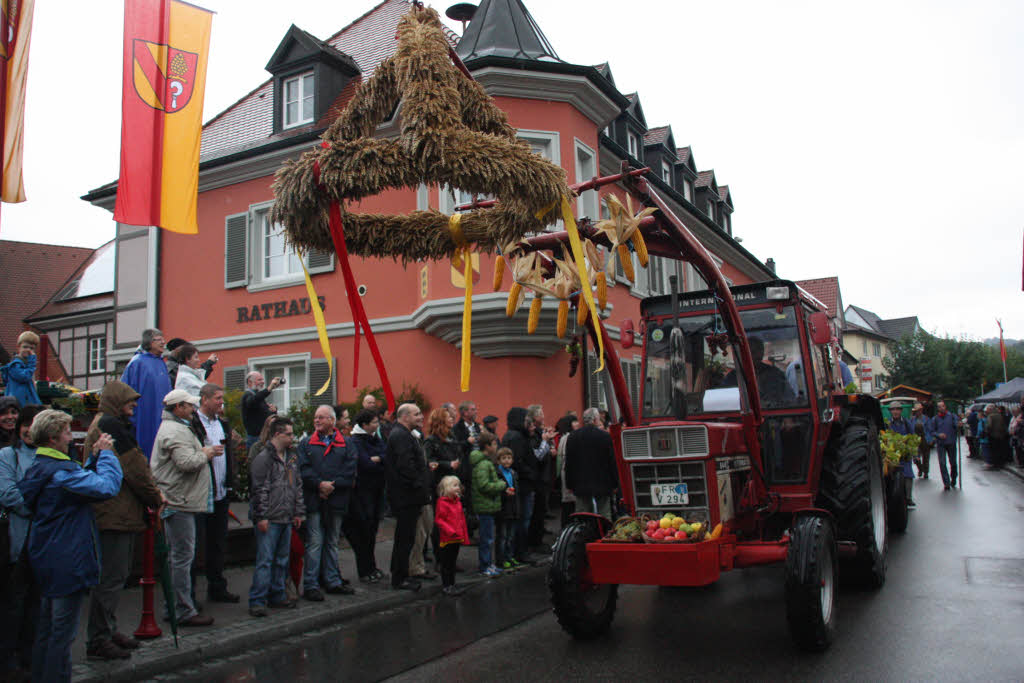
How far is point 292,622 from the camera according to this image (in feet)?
21.0

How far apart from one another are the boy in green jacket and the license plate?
111 inches

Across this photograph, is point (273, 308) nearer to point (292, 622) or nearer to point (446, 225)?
point (292, 622)

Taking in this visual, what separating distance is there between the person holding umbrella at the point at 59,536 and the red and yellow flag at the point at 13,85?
3.03 metres

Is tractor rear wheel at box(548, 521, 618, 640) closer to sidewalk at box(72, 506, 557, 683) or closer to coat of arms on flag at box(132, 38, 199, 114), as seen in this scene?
sidewalk at box(72, 506, 557, 683)

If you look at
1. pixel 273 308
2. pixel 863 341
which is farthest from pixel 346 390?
pixel 863 341

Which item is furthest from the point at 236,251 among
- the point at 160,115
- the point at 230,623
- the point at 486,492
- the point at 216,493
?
the point at 230,623

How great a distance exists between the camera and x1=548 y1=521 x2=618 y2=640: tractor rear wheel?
543 cm

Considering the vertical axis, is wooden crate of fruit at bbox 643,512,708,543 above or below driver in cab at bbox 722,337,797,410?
below

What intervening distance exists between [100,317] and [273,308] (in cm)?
1870

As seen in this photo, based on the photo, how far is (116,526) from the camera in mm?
5191

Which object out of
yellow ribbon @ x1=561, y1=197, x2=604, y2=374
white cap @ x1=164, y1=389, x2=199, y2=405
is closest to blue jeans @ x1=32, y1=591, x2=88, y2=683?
white cap @ x1=164, y1=389, x2=199, y2=405

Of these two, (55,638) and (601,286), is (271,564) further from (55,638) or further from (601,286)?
(601,286)

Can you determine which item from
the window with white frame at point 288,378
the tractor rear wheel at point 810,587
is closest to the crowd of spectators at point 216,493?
the tractor rear wheel at point 810,587

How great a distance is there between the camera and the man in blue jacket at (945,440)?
1716 centimetres
